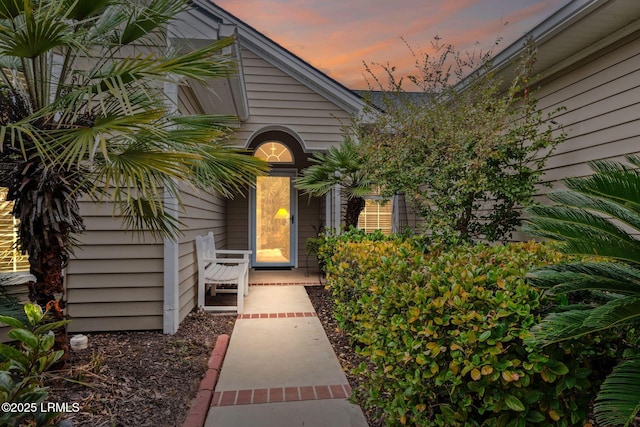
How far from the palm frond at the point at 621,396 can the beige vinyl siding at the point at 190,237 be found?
3.47 meters

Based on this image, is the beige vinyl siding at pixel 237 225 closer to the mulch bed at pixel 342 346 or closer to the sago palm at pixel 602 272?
the mulch bed at pixel 342 346

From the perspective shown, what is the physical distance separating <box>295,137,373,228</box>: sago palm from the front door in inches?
85.7

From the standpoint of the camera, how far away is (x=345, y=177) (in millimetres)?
6656

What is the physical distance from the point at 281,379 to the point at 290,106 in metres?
5.56

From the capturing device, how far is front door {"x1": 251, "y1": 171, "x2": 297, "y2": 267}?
895cm

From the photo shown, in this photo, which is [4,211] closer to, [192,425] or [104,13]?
[104,13]

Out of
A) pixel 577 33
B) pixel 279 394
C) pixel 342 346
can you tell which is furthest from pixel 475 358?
pixel 577 33

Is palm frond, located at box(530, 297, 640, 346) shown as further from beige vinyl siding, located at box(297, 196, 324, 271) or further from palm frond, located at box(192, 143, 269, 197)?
beige vinyl siding, located at box(297, 196, 324, 271)

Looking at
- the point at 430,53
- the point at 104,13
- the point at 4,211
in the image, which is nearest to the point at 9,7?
the point at 104,13

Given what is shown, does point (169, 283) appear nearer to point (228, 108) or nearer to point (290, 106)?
point (228, 108)

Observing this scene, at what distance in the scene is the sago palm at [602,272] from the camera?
1.38m

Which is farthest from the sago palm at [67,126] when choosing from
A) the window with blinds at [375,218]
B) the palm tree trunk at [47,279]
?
the window with blinds at [375,218]

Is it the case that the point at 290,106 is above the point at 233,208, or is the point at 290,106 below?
above

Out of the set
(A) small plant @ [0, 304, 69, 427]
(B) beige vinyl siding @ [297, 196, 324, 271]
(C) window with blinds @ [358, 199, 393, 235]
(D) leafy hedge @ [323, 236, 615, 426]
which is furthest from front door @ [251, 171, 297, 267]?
(A) small plant @ [0, 304, 69, 427]
